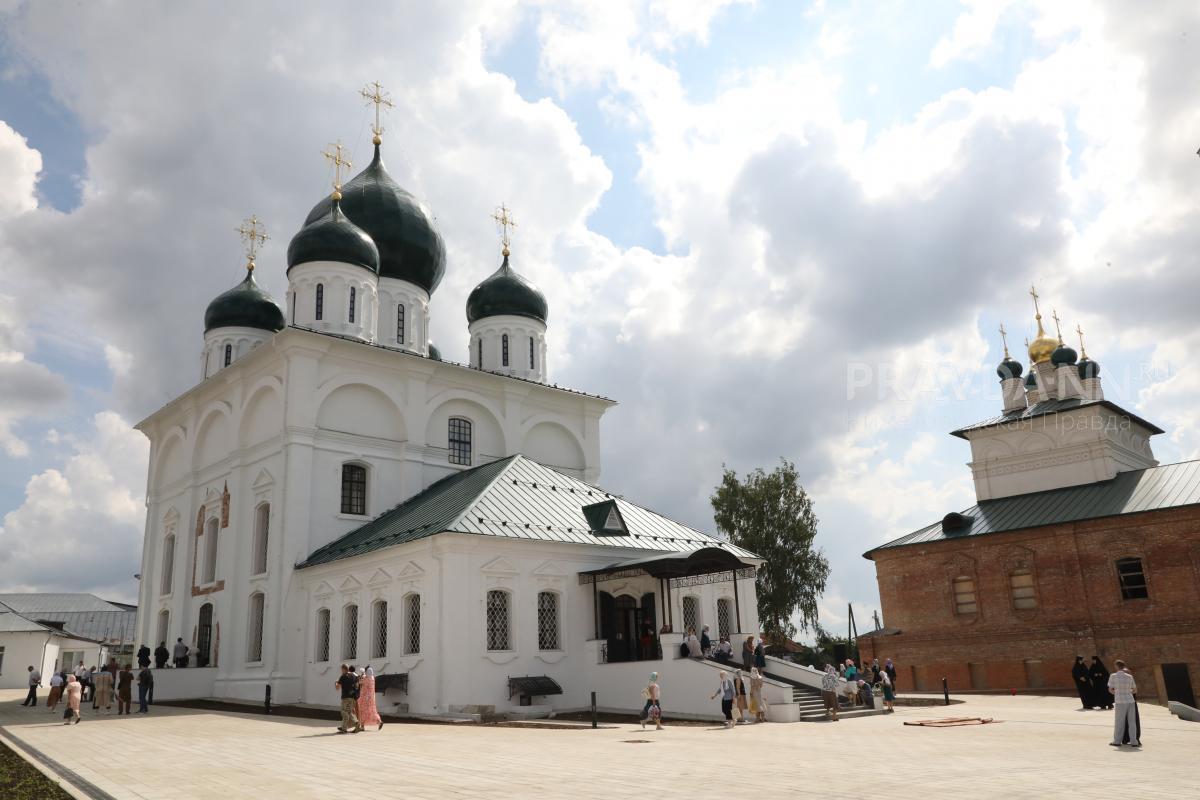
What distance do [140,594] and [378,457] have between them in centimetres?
1371

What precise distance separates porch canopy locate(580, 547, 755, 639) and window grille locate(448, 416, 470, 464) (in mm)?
8945

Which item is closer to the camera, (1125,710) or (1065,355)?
(1125,710)

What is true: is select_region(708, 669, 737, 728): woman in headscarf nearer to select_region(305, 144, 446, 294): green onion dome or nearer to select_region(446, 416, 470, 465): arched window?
select_region(446, 416, 470, 465): arched window

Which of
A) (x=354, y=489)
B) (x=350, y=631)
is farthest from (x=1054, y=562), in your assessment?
(x=354, y=489)

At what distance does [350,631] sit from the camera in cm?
2391

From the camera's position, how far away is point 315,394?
2723 cm

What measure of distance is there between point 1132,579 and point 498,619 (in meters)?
20.8

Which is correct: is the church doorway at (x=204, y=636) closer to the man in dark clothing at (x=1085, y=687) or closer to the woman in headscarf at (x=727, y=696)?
the woman in headscarf at (x=727, y=696)

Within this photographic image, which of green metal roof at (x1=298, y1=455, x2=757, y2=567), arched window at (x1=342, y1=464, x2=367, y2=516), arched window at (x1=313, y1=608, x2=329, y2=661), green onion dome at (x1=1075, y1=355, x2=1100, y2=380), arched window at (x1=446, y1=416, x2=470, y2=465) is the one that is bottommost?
arched window at (x1=313, y1=608, x2=329, y2=661)

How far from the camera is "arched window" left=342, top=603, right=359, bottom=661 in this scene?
23.7 m

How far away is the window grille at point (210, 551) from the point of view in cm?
2991

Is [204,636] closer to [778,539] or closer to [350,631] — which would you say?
[350,631]

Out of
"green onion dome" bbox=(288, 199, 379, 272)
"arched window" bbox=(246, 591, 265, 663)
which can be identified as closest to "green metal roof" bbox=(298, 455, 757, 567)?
"arched window" bbox=(246, 591, 265, 663)

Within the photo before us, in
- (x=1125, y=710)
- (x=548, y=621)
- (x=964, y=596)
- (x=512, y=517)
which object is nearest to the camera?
(x=1125, y=710)
